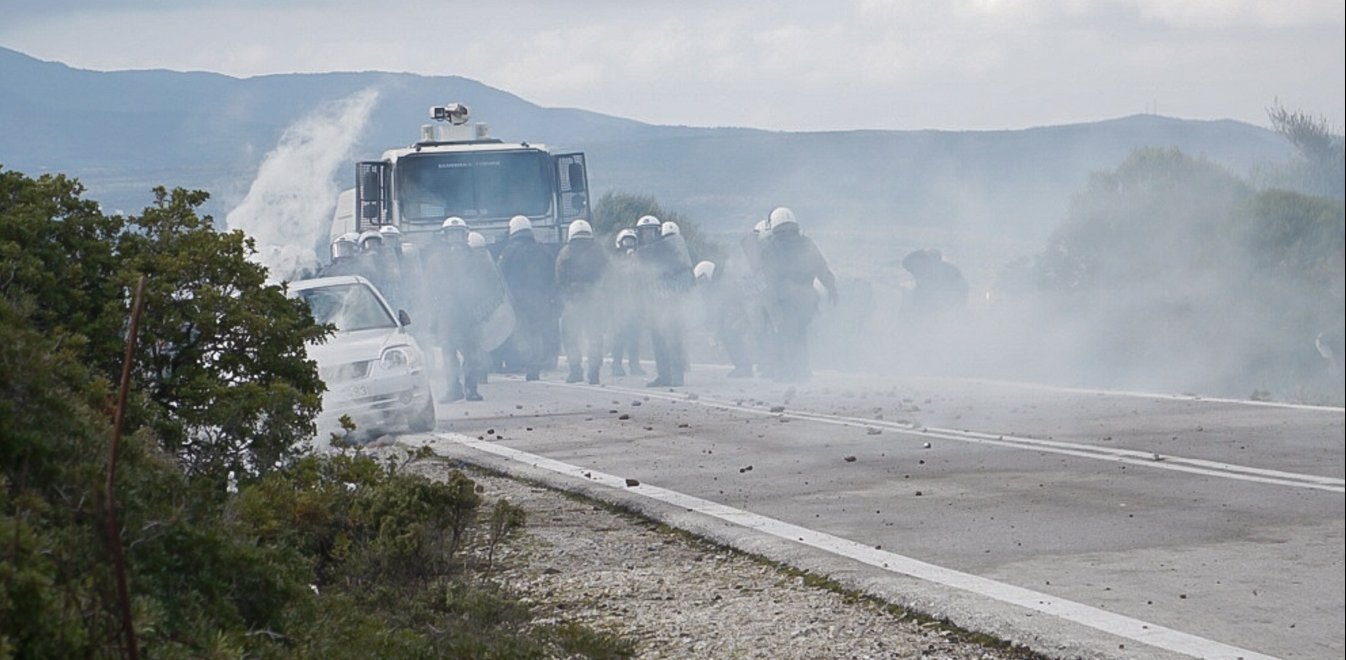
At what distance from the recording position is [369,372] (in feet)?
52.5

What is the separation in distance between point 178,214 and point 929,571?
3401 millimetres

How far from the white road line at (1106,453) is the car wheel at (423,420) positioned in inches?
123

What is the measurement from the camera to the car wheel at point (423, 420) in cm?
1622

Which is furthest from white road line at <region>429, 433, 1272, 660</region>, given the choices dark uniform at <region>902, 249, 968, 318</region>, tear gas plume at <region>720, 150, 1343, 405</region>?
dark uniform at <region>902, 249, 968, 318</region>

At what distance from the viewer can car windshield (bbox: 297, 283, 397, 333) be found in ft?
55.3

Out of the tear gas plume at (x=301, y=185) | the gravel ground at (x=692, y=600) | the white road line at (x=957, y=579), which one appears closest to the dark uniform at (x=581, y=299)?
the tear gas plume at (x=301, y=185)

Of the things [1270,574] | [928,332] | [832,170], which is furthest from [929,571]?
[832,170]

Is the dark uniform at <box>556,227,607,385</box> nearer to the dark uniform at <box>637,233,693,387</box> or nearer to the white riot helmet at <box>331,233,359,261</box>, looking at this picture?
the dark uniform at <box>637,233,693,387</box>

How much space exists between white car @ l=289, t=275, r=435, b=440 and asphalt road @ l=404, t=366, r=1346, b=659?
0.60 meters

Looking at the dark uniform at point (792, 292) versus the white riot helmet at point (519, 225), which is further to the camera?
the white riot helmet at point (519, 225)

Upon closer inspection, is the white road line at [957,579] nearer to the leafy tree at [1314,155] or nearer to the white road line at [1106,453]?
the white road line at [1106,453]

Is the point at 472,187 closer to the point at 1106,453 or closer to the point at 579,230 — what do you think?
the point at 579,230

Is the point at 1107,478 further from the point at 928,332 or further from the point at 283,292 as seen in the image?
the point at 928,332

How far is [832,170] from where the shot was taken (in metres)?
58.9
